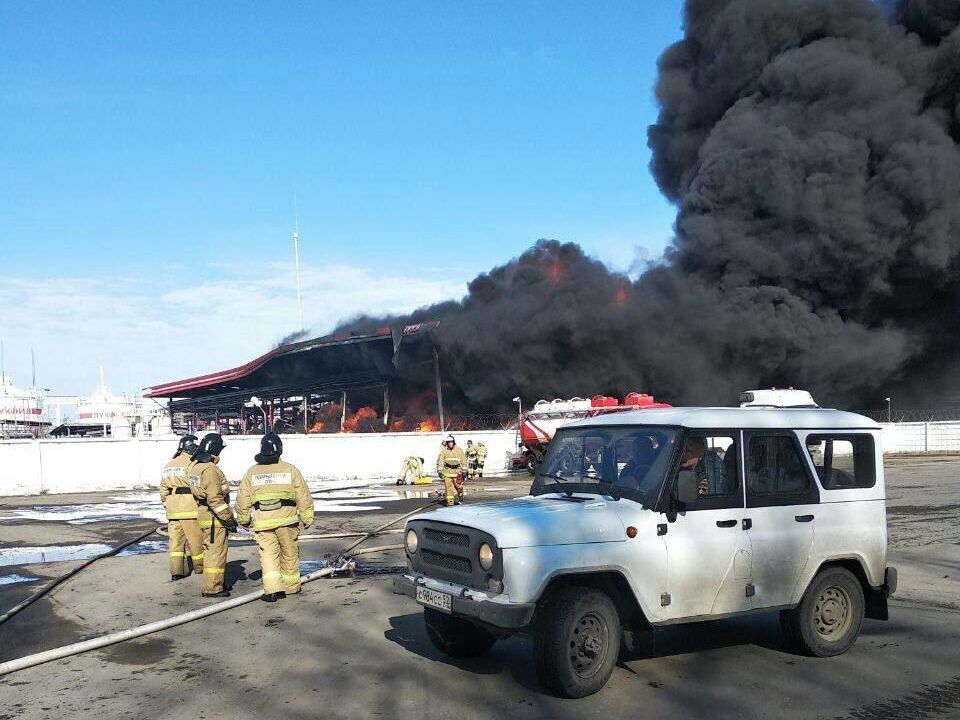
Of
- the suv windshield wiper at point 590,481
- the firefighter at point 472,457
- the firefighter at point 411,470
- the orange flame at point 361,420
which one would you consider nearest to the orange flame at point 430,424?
the orange flame at point 361,420

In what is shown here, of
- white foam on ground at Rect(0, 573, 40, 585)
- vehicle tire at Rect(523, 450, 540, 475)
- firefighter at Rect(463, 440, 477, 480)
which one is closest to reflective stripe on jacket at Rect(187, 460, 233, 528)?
white foam on ground at Rect(0, 573, 40, 585)

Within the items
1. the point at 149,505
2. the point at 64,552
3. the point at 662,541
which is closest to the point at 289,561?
the point at 662,541

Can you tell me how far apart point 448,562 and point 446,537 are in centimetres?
15

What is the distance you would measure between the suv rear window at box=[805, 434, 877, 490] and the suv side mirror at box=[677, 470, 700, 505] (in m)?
1.36

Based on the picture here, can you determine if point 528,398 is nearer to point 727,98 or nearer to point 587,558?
point 727,98

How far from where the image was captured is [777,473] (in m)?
5.86

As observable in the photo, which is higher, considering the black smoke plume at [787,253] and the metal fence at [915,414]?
the black smoke plume at [787,253]

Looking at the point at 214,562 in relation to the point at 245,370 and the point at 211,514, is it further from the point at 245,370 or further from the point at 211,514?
the point at 245,370

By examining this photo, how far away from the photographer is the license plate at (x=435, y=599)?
5105mm

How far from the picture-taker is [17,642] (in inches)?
258

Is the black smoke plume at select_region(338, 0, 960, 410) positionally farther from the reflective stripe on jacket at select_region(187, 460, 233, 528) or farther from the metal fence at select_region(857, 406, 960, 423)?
the reflective stripe on jacket at select_region(187, 460, 233, 528)

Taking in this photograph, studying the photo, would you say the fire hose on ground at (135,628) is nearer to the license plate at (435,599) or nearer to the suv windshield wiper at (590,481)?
the license plate at (435,599)

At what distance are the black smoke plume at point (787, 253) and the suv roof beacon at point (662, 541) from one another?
28429 millimetres

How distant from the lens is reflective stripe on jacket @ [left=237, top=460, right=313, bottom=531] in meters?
7.52
